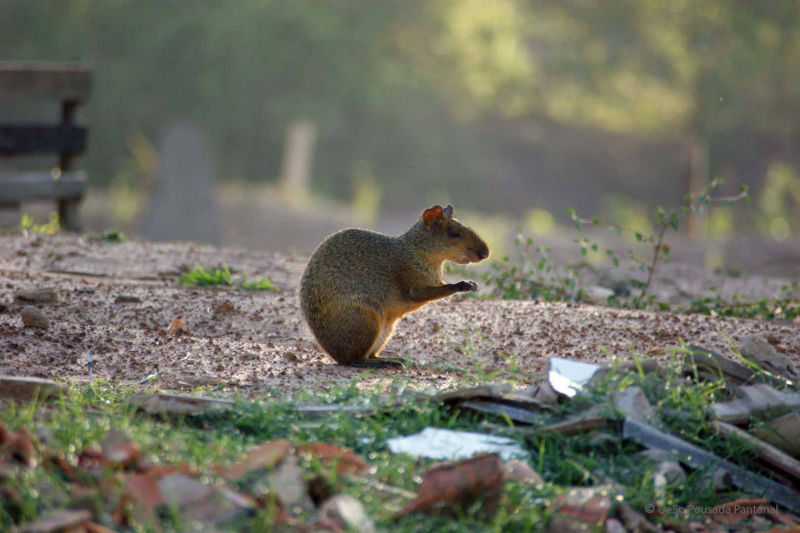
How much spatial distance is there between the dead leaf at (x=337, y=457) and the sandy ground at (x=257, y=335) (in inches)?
39.5

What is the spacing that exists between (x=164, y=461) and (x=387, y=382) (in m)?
1.50

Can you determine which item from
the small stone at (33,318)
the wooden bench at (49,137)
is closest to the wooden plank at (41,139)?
the wooden bench at (49,137)

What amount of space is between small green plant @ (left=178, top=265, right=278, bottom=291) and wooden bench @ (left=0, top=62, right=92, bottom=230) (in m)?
3.79

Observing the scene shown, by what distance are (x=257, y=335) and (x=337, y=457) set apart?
7.95ft

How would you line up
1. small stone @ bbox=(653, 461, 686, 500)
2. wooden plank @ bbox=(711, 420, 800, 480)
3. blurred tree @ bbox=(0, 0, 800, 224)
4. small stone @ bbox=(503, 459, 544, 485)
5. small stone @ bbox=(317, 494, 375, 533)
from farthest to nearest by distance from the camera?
1. blurred tree @ bbox=(0, 0, 800, 224)
2. wooden plank @ bbox=(711, 420, 800, 480)
3. small stone @ bbox=(653, 461, 686, 500)
4. small stone @ bbox=(503, 459, 544, 485)
5. small stone @ bbox=(317, 494, 375, 533)

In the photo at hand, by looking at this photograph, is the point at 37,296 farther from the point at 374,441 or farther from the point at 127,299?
the point at 374,441

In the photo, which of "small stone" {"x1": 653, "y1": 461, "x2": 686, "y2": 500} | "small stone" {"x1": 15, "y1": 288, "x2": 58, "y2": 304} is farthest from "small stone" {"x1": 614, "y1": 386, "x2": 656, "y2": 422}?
"small stone" {"x1": 15, "y1": 288, "x2": 58, "y2": 304}

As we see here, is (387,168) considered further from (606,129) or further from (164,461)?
(164,461)

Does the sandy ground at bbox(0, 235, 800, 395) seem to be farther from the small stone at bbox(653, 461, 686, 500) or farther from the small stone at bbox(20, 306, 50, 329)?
the small stone at bbox(653, 461, 686, 500)

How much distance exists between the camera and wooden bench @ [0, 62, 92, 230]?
31.1ft

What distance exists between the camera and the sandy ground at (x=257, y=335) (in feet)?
14.8

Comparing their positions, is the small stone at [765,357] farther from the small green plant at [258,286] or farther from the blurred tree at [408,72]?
the blurred tree at [408,72]

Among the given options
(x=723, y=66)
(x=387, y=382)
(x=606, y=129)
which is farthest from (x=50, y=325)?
(x=606, y=129)

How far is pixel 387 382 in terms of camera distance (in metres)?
4.33
